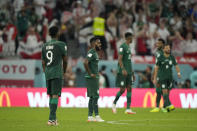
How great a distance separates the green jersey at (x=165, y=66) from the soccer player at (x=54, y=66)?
24.3 feet

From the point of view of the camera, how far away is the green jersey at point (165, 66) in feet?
65.1

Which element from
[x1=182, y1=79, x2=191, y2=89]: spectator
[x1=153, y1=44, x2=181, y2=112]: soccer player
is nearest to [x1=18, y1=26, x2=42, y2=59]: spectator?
[x1=182, y1=79, x2=191, y2=89]: spectator

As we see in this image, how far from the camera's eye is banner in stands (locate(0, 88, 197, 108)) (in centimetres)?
2411

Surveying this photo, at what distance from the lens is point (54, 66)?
13.1 meters

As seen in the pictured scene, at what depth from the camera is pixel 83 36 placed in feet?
86.4

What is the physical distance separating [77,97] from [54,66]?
11304 millimetres

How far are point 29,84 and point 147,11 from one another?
7.85m

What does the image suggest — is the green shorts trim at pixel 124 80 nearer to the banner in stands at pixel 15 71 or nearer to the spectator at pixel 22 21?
the banner in stands at pixel 15 71

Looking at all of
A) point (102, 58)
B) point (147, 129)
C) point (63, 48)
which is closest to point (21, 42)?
point (102, 58)

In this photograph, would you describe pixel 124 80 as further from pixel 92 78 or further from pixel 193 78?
pixel 193 78

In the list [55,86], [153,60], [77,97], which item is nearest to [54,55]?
[55,86]

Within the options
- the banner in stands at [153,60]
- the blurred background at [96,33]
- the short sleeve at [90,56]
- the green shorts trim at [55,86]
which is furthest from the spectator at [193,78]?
the green shorts trim at [55,86]

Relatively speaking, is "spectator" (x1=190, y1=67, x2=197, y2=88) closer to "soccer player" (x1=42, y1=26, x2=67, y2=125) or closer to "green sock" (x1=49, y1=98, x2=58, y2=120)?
"soccer player" (x1=42, y1=26, x2=67, y2=125)

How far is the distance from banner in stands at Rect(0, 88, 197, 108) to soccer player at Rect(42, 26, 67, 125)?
36.5ft
